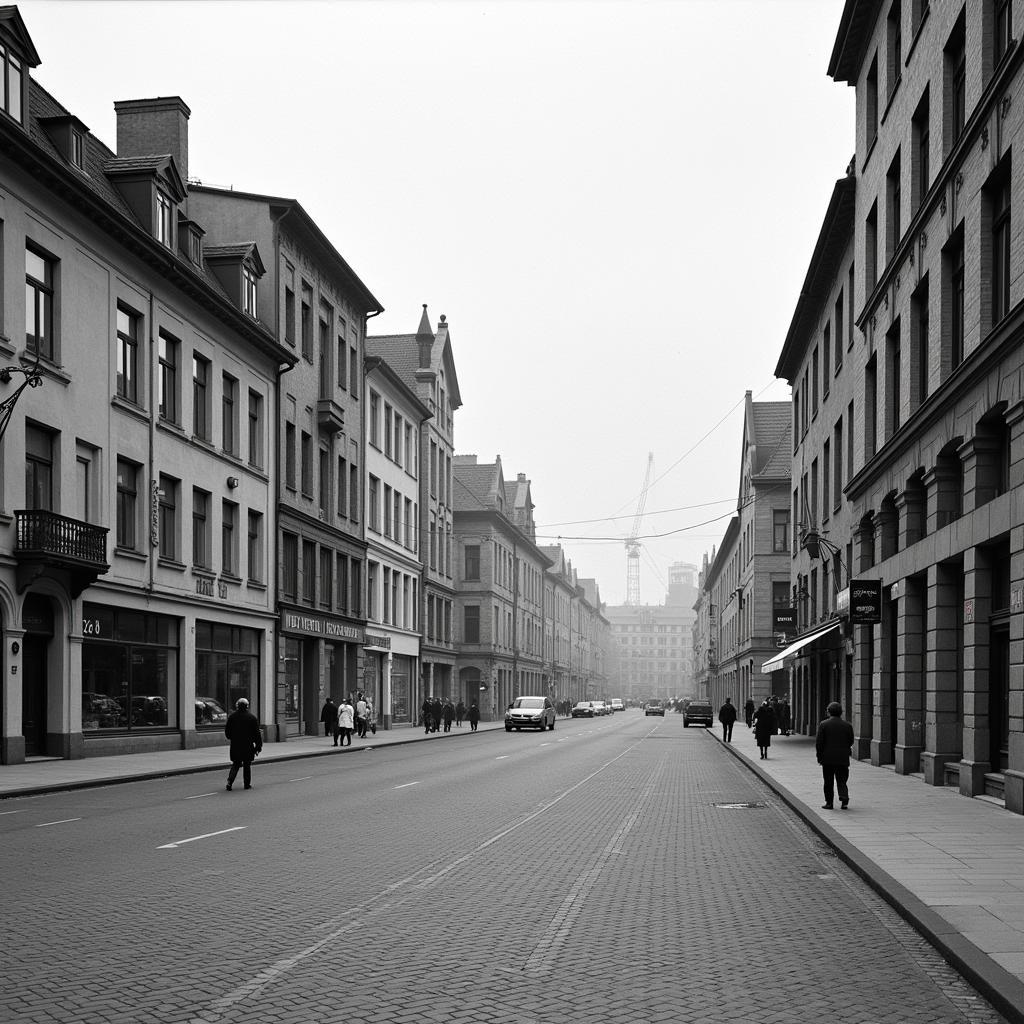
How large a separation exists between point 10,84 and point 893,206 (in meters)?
18.9

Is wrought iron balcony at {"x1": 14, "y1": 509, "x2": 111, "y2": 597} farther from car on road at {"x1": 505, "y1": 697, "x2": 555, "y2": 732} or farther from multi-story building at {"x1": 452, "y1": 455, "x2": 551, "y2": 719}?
multi-story building at {"x1": 452, "y1": 455, "x2": 551, "y2": 719}

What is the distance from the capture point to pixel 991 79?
19391mm

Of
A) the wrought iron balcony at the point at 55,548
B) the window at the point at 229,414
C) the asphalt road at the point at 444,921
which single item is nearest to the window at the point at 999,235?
the asphalt road at the point at 444,921

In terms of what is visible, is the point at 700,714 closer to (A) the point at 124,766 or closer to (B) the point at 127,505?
(B) the point at 127,505

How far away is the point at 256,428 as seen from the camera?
42344 millimetres

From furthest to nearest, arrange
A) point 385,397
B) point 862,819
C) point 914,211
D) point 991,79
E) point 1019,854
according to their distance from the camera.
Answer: point 385,397
point 914,211
point 991,79
point 862,819
point 1019,854

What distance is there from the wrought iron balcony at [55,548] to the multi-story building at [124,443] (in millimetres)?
47

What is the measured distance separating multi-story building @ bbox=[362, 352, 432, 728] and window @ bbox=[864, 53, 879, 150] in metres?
27.8

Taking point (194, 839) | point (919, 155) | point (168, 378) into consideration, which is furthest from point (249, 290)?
point (194, 839)

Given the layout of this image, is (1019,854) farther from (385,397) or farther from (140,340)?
(385,397)

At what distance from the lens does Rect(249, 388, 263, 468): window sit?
1644 inches

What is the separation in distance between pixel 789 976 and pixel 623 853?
19.5 feet

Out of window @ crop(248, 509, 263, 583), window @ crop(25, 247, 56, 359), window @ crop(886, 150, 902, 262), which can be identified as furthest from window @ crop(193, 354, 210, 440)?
window @ crop(886, 150, 902, 262)

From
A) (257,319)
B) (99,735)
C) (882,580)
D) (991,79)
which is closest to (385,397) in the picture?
(257,319)
